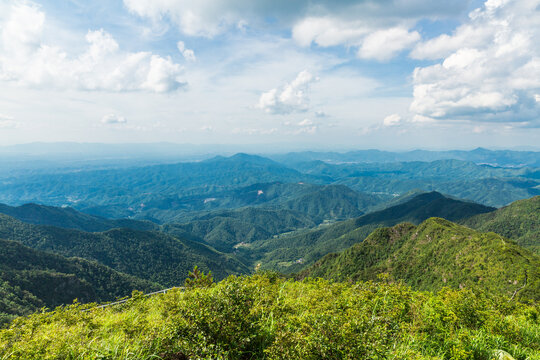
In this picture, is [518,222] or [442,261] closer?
[442,261]

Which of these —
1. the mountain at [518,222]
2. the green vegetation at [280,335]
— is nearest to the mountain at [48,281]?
the green vegetation at [280,335]

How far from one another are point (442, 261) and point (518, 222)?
148 metres

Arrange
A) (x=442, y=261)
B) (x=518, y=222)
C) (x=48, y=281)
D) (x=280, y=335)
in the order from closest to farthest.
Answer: (x=280, y=335), (x=442, y=261), (x=48, y=281), (x=518, y=222)

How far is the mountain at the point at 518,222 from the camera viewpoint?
14415 centimetres

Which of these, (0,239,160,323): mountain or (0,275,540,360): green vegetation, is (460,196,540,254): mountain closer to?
(0,275,540,360): green vegetation

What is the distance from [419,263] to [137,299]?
8418cm

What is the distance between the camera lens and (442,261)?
227ft

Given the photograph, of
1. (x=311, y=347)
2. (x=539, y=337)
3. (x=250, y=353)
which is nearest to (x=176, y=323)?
(x=250, y=353)

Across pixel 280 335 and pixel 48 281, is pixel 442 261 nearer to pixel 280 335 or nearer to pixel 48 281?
pixel 280 335

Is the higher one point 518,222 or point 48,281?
point 518,222

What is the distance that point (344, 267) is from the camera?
316ft

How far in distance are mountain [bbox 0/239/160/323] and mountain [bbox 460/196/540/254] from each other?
709ft

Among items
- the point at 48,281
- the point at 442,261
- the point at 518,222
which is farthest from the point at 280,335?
the point at 518,222

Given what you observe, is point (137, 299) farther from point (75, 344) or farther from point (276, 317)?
point (276, 317)
